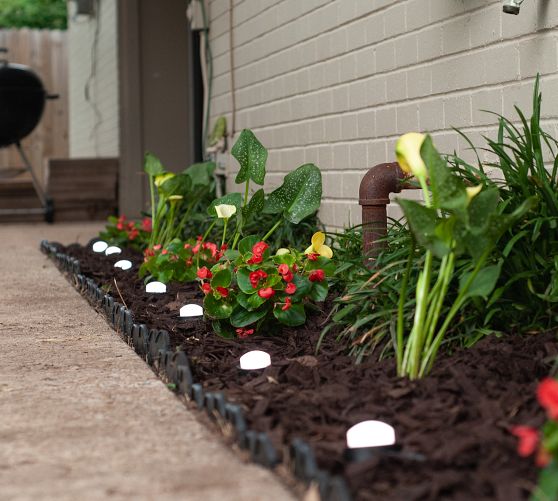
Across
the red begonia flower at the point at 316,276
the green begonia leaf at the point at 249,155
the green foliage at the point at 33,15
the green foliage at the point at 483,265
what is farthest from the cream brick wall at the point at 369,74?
the green foliage at the point at 33,15

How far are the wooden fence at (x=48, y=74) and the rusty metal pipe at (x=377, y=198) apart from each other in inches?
467

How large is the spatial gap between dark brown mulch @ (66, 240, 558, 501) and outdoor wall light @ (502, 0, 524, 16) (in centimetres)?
102

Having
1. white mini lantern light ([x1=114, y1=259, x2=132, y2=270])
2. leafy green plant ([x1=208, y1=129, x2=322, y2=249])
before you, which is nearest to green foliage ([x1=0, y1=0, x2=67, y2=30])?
white mini lantern light ([x1=114, y1=259, x2=132, y2=270])

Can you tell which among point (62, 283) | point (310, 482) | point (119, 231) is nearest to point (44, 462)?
point (310, 482)

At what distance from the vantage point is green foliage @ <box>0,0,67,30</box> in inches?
773

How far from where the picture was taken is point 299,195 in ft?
11.9

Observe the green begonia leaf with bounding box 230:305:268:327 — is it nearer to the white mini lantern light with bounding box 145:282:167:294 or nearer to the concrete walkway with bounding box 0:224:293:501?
the concrete walkway with bounding box 0:224:293:501

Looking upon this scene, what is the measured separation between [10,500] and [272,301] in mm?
1511

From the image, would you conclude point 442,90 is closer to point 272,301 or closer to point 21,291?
point 272,301

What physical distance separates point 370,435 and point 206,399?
459 mm

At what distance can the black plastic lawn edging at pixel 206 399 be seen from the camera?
5.41 ft

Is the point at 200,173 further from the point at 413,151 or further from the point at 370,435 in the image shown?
the point at 370,435

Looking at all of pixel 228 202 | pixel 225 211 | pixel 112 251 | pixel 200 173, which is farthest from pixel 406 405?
pixel 112 251

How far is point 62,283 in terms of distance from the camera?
4.82m
